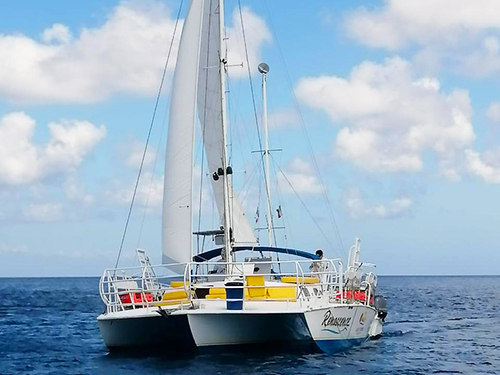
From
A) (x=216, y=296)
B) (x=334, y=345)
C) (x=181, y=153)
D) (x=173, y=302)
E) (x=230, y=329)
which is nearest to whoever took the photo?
(x=230, y=329)

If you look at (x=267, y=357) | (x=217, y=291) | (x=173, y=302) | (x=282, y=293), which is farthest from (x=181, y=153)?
(x=267, y=357)

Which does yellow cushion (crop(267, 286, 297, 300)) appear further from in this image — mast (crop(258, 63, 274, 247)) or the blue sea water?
mast (crop(258, 63, 274, 247))

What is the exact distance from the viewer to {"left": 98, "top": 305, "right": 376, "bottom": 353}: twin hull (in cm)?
2391

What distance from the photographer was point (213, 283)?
26406 millimetres

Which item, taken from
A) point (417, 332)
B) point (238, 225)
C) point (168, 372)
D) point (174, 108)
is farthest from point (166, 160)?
point (417, 332)

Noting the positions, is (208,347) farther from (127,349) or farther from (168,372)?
(127,349)

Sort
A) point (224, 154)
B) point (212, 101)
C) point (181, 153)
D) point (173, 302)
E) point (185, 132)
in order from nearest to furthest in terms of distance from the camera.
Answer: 1. point (173, 302)
2. point (181, 153)
3. point (185, 132)
4. point (224, 154)
5. point (212, 101)

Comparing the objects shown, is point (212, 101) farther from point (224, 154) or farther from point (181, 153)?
point (181, 153)

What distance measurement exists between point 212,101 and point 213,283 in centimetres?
843

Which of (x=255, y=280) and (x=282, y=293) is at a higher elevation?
(x=255, y=280)

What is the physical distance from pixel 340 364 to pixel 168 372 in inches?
216

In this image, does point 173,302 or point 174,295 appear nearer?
point 173,302

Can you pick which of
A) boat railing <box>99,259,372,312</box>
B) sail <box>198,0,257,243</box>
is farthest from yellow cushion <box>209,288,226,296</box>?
sail <box>198,0,257,243</box>

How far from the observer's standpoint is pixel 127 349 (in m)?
27.3
